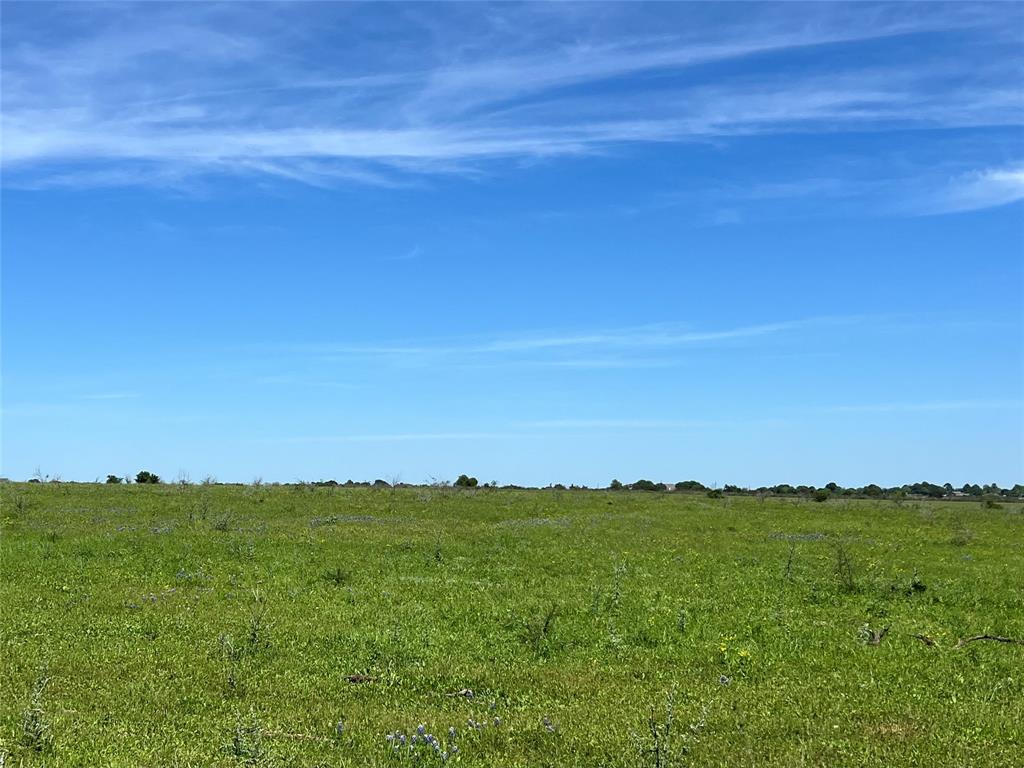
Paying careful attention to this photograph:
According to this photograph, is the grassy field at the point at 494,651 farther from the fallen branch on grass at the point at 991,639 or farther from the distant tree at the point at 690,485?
the distant tree at the point at 690,485

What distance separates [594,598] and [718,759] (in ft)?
33.7

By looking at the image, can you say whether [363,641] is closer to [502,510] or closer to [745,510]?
[502,510]

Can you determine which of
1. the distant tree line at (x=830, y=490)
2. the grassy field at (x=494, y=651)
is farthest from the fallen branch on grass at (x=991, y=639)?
the distant tree line at (x=830, y=490)

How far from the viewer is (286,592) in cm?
2144

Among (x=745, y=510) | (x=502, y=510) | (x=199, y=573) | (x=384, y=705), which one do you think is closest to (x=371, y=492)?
(x=502, y=510)

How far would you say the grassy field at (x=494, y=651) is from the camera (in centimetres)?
1024

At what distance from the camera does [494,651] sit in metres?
15.5

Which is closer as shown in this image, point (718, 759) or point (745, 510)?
point (718, 759)

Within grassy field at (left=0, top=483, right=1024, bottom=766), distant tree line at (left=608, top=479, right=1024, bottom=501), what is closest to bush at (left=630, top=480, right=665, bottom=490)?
distant tree line at (left=608, top=479, right=1024, bottom=501)

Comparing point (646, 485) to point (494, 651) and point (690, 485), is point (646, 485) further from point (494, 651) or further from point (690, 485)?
point (494, 651)

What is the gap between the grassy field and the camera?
10.2m

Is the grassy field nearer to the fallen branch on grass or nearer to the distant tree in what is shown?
the fallen branch on grass

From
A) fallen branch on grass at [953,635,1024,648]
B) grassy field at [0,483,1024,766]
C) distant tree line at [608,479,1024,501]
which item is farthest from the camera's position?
distant tree line at [608,479,1024,501]

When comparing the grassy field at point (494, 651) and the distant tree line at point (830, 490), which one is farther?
the distant tree line at point (830, 490)
